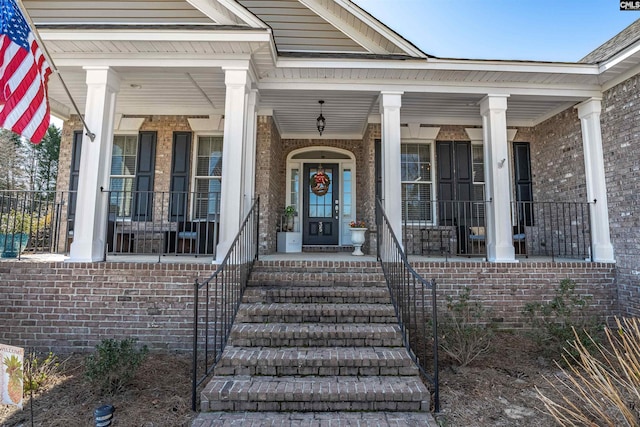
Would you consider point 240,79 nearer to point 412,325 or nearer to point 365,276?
point 365,276

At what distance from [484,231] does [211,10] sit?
6.24m

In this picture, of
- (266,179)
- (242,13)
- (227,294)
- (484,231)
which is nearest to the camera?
(227,294)

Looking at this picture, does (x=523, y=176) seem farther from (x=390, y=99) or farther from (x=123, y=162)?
(x=123, y=162)

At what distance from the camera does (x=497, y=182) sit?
5.32m

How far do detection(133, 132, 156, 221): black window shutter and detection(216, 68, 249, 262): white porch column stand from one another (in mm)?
3144

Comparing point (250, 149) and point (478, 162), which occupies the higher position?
point (478, 162)

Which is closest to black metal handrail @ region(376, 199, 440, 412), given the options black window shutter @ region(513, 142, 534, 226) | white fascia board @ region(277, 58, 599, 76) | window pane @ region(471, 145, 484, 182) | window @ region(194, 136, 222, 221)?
white fascia board @ region(277, 58, 599, 76)

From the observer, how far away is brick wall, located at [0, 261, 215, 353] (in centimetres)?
425

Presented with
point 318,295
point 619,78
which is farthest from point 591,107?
point 318,295

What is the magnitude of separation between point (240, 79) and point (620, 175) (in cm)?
571

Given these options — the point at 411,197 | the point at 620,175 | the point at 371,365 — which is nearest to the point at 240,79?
the point at 371,365

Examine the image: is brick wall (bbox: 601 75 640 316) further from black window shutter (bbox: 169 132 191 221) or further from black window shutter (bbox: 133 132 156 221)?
black window shutter (bbox: 133 132 156 221)

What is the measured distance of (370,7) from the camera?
6.18 m

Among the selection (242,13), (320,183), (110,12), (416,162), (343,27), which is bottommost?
(320,183)
